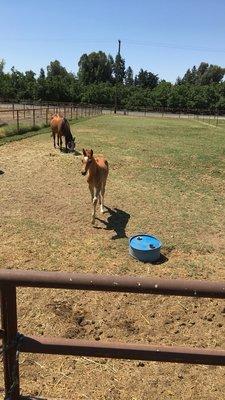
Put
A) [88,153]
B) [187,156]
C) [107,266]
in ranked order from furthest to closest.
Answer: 1. [187,156]
2. [88,153]
3. [107,266]

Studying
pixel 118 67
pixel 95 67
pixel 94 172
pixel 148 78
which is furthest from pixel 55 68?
pixel 94 172

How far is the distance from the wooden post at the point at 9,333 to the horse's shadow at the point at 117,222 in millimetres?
4387

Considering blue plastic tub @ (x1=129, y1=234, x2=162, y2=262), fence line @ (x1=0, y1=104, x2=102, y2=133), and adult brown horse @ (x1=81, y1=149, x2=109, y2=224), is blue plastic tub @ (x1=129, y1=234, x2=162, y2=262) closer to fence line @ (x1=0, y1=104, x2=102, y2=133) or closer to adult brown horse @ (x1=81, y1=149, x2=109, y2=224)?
adult brown horse @ (x1=81, y1=149, x2=109, y2=224)

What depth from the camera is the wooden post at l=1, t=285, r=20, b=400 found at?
2.11m

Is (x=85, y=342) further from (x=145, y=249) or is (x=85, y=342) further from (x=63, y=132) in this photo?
(x=63, y=132)

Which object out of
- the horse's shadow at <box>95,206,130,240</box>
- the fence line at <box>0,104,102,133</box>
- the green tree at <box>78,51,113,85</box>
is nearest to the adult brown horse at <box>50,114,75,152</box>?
the fence line at <box>0,104,102,133</box>

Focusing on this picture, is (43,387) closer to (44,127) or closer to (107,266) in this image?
(107,266)

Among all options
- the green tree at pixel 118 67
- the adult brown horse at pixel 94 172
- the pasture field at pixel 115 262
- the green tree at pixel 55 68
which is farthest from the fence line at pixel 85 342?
the green tree at pixel 55 68

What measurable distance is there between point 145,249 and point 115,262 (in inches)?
17.9

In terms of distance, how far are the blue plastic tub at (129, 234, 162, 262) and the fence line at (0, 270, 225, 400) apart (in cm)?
342

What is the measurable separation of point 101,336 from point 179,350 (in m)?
2.02

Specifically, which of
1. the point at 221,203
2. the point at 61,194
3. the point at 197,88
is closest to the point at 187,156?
the point at 221,203

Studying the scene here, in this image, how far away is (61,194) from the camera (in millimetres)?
9172

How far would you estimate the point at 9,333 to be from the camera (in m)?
2.20
